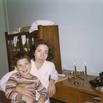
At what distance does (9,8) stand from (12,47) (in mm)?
1104

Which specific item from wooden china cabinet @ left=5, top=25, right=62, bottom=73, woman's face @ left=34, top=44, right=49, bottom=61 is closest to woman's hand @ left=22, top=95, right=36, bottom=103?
woman's face @ left=34, top=44, right=49, bottom=61

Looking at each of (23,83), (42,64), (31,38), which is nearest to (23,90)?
(23,83)

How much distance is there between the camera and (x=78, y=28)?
226cm

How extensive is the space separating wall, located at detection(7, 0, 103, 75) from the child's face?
1.02 meters

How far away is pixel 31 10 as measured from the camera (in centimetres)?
278

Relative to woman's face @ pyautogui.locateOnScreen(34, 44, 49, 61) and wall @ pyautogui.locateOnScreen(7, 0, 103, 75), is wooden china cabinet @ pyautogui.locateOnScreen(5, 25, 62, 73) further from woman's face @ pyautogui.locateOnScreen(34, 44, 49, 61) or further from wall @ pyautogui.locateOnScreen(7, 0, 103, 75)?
woman's face @ pyautogui.locateOnScreen(34, 44, 49, 61)

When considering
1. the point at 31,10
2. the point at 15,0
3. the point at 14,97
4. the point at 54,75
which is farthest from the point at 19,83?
the point at 15,0

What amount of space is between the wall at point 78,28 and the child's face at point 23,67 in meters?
1.02

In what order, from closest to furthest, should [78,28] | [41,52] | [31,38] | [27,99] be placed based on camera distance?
1. [27,99]
2. [41,52]
3. [31,38]
4. [78,28]

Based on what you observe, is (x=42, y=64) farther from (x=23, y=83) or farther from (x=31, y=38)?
(x=31, y=38)

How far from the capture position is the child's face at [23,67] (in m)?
1.27

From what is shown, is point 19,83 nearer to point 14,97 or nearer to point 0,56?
point 14,97

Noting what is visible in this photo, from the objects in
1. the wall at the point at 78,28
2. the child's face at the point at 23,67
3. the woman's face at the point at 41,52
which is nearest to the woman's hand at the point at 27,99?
the child's face at the point at 23,67

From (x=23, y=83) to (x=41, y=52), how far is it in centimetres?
23
